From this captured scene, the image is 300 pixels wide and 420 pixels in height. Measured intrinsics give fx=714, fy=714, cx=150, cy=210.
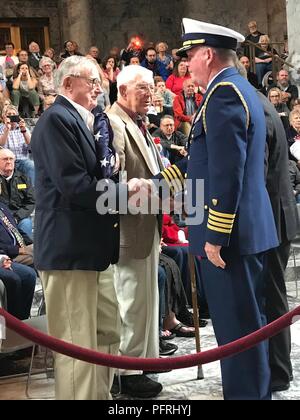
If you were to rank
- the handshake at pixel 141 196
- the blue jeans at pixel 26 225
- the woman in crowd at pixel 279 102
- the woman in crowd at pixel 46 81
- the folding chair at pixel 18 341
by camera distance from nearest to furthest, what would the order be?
the handshake at pixel 141 196 < the folding chair at pixel 18 341 < the blue jeans at pixel 26 225 < the woman in crowd at pixel 279 102 < the woman in crowd at pixel 46 81

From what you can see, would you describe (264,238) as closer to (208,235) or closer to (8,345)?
(208,235)

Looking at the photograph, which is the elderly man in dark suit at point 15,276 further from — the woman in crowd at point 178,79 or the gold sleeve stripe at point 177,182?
the woman in crowd at point 178,79

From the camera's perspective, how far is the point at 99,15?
1862 centimetres

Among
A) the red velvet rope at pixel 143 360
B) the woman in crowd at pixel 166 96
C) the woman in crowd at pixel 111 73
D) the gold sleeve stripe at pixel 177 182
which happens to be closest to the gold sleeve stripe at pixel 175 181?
the gold sleeve stripe at pixel 177 182

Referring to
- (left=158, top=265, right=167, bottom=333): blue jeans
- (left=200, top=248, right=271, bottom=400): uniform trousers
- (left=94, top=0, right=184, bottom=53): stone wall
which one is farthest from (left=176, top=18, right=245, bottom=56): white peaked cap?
(left=94, top=0, right=184, bottom=53): stone wall

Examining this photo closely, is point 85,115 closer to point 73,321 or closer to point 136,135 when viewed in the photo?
point 136,135

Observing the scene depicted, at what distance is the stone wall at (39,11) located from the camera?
1859 cm

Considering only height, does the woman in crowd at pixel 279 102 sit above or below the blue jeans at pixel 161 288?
above

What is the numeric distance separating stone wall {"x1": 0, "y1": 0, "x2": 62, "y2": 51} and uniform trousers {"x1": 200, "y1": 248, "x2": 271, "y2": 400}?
16560 millimetres

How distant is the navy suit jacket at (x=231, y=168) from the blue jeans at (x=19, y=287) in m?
1.92

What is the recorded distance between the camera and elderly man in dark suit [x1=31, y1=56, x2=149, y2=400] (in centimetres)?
323

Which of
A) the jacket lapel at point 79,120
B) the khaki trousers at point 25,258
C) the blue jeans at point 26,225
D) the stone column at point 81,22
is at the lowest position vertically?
the khaki trousers at point 25,258

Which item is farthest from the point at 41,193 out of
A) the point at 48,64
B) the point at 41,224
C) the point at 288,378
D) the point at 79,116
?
the point at 48,64
